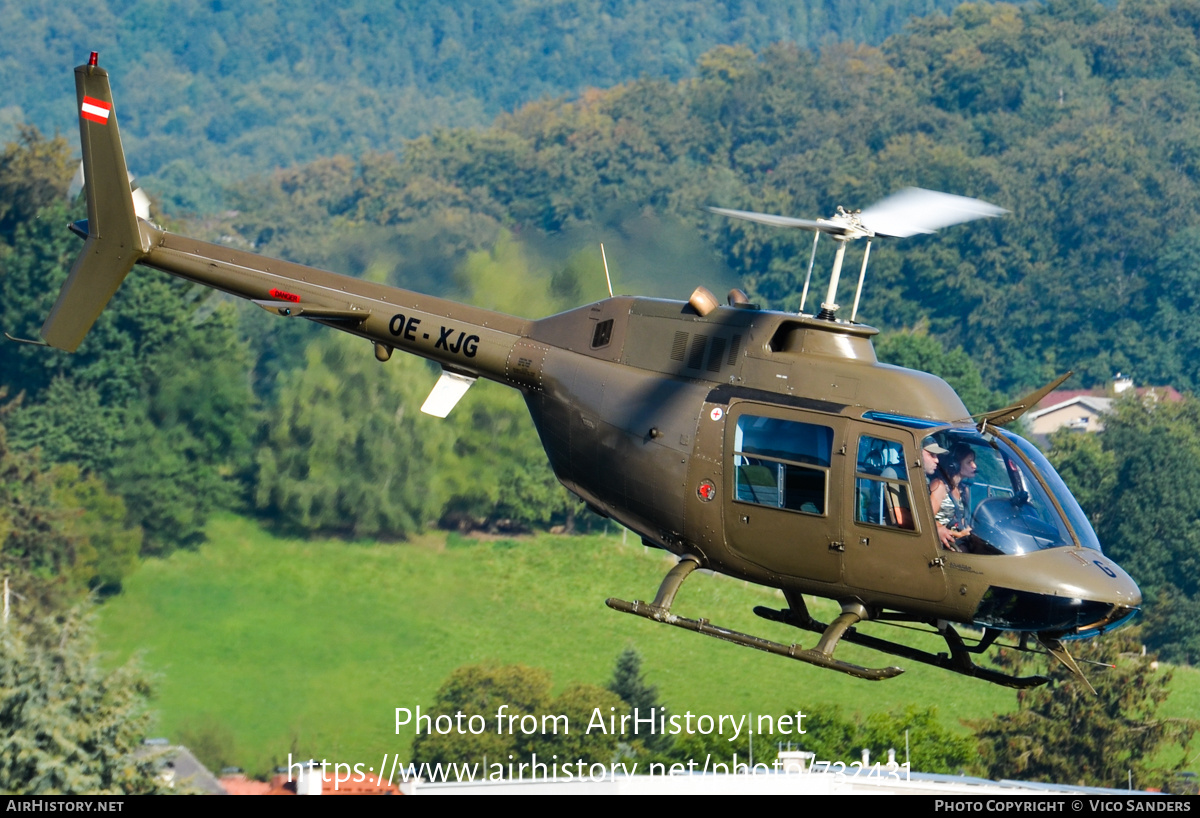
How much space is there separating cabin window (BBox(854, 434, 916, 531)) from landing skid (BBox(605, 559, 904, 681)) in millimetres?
1041

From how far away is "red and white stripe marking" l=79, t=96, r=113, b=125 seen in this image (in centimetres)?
2027

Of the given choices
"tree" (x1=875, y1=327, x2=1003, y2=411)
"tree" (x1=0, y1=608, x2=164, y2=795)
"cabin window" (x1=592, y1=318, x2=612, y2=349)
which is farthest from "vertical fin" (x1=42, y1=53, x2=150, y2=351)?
"tree" (x1=875, y1=327, x2=1003, y2=411)

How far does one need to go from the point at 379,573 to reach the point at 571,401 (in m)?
37.2

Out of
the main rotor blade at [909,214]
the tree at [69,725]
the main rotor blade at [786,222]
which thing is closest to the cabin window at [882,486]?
the main rotor blade at [786,222]

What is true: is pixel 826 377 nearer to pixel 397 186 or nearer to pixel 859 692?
pixel 859 692

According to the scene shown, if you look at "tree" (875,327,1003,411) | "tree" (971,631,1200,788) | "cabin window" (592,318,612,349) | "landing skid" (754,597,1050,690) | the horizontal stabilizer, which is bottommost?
"tree" (971,631,1200,788)

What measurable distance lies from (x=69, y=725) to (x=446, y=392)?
44.4 ft

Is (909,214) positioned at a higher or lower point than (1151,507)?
higher

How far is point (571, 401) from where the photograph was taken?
18.9m

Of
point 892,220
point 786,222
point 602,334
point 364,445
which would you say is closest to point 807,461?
point 786,222

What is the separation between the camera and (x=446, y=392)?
1991cm

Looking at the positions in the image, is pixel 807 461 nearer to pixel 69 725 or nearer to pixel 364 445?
pixel 69 725

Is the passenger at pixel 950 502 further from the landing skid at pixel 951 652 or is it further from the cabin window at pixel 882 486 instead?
the landing skid at pixel 951 652

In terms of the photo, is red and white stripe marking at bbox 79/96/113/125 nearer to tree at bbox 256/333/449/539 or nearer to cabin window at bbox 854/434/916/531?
cabin window at bbox 854/434/916/531
